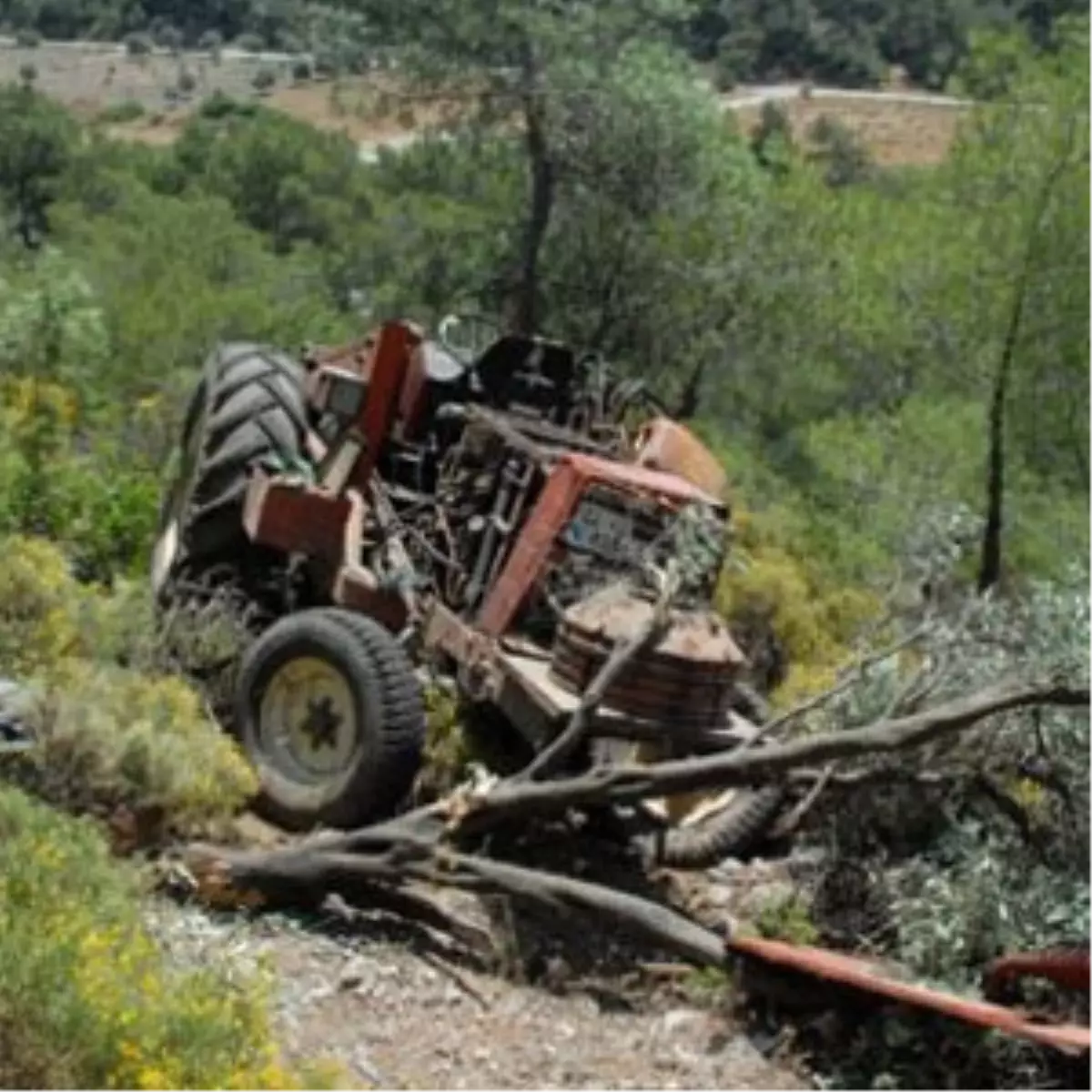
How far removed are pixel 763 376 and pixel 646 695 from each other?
19562 mm

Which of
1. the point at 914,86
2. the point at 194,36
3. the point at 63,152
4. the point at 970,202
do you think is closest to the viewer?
the point at 970,202

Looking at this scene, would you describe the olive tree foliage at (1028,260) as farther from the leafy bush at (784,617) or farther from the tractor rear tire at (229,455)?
the tractor rear tire at (229,455)

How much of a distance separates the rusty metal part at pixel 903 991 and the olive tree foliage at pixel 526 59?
15.8m

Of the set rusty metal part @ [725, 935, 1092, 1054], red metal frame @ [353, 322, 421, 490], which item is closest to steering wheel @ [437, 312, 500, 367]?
red metal frame @ [353, 322, 421, 490]

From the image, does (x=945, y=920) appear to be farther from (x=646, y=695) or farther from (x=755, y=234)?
(x=755, y=234)

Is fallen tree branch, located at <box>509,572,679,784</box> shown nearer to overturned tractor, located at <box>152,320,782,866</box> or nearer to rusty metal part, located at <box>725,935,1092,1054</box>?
overturned tractor, located at <box>152,320,782,866</box>

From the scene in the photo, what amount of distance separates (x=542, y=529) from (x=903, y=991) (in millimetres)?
2708

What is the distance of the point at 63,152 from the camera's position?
5609cm

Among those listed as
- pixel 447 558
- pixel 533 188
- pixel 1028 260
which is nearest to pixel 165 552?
pixel 447 558

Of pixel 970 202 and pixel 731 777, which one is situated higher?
pixel 970 202

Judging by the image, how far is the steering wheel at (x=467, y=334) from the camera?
11680 millimetres

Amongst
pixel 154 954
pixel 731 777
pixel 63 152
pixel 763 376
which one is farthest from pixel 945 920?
pixel 63 152

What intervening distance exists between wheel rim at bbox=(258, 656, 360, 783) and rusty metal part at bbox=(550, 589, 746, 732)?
86cm

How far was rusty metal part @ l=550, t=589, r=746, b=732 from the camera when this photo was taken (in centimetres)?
920
